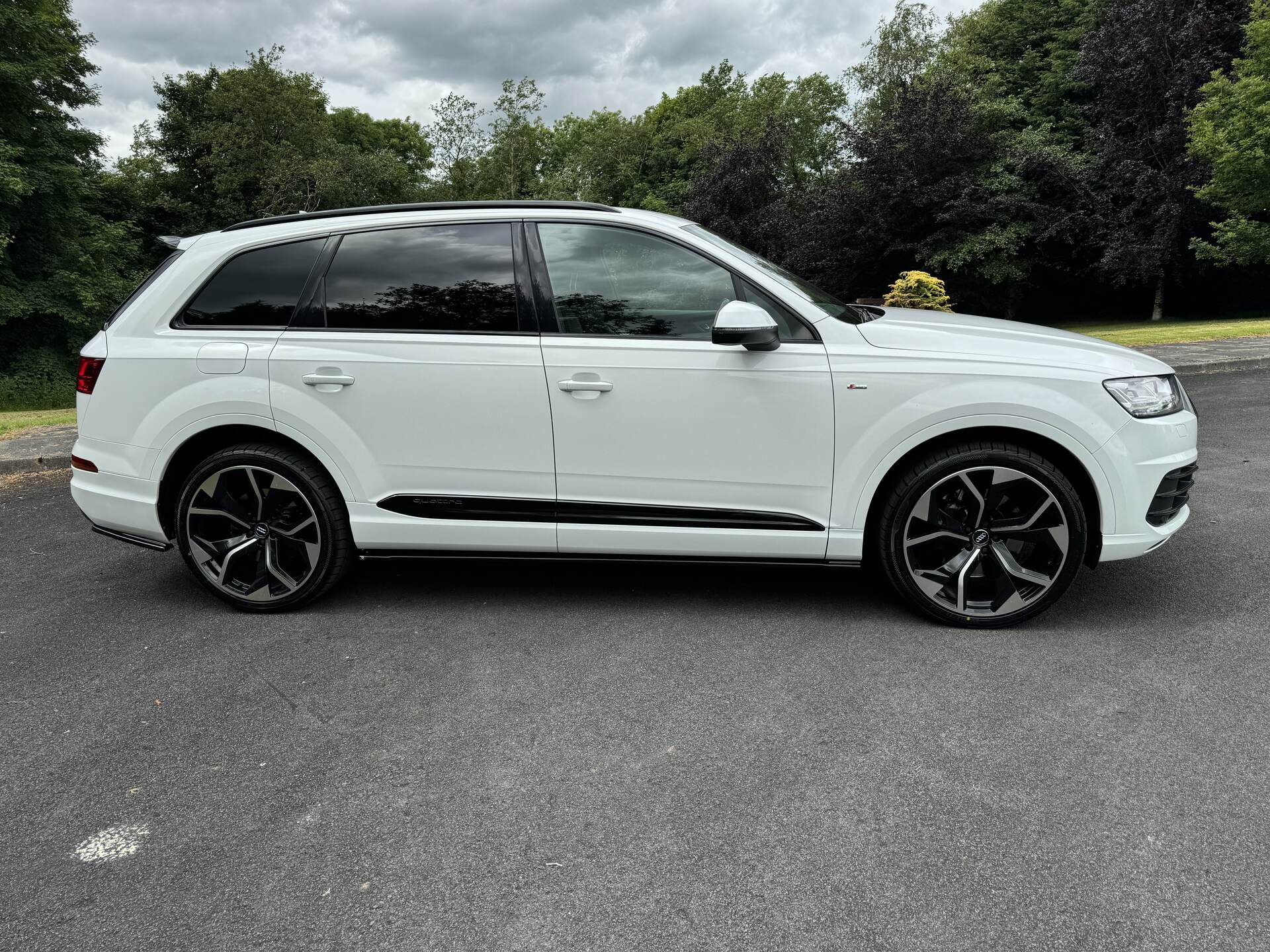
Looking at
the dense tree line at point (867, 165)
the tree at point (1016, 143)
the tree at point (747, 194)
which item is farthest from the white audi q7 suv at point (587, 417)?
the tree at point (747, 194)

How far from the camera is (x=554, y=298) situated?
3.74m

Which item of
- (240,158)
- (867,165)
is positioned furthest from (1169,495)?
(240,158)

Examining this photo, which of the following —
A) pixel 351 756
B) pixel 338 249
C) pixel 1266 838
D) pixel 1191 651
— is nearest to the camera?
pixel 1266 838

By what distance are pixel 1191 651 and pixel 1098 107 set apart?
3728 centimetres

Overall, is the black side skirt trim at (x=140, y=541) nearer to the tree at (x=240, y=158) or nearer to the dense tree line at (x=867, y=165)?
the dense tree line at (x=867, y=165)

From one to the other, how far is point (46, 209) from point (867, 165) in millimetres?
27601

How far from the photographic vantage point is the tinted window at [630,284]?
12.0 feet

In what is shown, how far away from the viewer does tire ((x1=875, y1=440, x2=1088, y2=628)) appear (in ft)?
11.5

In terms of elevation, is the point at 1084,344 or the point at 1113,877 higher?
the point at 1084,344

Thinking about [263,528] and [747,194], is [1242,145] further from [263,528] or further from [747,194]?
[263,528]

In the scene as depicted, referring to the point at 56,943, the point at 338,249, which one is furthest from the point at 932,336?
the point at 56,943

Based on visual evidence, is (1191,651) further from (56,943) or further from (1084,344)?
(56,943)

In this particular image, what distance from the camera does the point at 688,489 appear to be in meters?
3.64

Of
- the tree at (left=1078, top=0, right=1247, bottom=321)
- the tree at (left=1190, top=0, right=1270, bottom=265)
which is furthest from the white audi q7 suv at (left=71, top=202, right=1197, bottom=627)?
the tree at (left=1078, top=0, right=1247, bottom=321)
